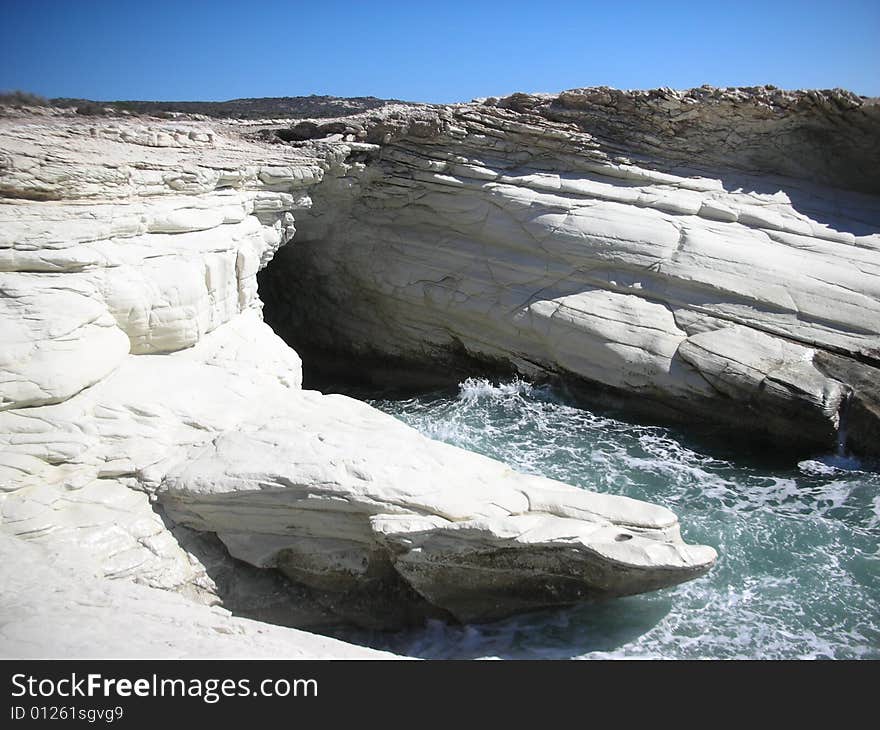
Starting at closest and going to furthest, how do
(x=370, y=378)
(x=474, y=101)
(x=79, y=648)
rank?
(x=79, y=648) < (x=474, y=101) < (x=370, y=378)

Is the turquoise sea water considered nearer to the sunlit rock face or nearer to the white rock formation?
the white rock formation

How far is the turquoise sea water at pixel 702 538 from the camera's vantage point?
5.29 meters

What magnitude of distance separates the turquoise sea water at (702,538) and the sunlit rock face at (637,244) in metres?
0.56

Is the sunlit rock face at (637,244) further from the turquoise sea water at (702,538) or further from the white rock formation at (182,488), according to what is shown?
the white rock formation at (182,488)

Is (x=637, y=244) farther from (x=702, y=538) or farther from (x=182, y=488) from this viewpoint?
(x=182, y=488)

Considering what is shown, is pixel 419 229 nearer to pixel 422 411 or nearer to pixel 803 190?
pixel 422 411

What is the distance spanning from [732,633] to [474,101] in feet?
25.8

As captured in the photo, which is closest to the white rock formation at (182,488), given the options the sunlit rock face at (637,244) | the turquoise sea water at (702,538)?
the turquoise sea water at (702,538)

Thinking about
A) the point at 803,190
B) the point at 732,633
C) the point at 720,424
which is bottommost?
the point at 732,633

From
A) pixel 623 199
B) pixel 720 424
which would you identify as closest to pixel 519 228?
pixel 623 199

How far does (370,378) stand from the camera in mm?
11406

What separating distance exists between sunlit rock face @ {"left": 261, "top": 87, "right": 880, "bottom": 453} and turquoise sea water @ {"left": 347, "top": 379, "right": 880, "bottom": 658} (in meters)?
0.56

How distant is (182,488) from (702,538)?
4635mm

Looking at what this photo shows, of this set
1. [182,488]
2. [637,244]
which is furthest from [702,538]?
[182,488]
